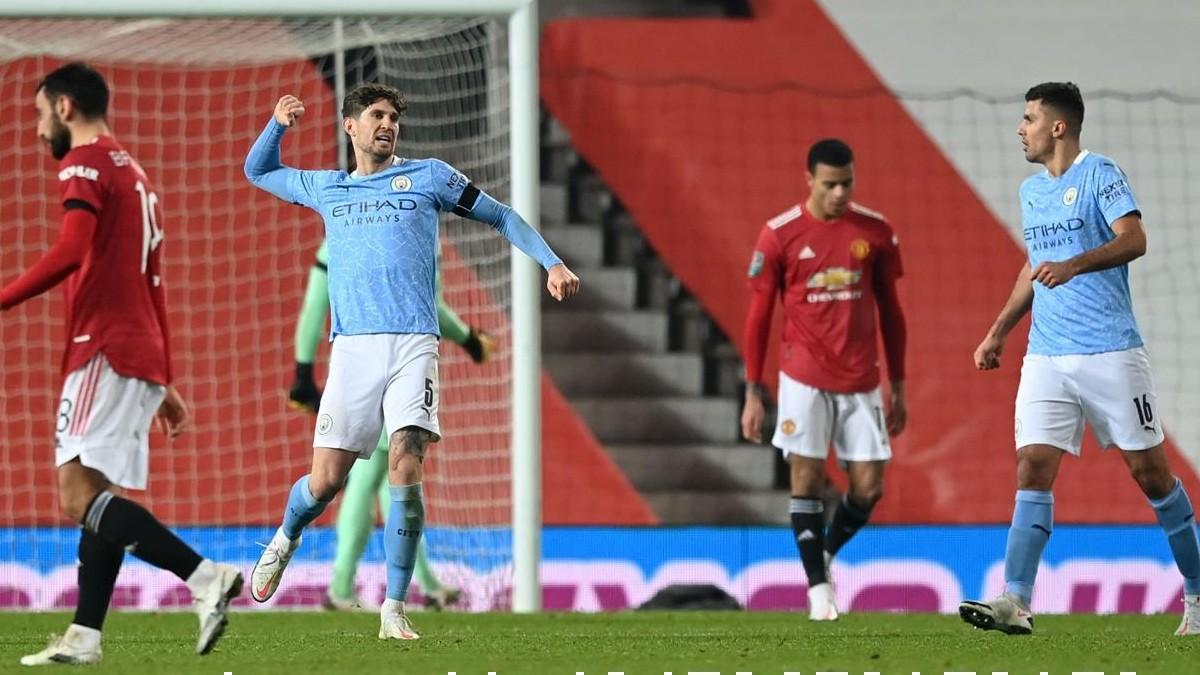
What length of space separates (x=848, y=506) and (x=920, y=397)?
365 cm

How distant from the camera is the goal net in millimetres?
9555

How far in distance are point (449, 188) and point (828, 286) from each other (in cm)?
203

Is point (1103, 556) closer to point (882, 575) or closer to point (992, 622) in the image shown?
point (882, 575)

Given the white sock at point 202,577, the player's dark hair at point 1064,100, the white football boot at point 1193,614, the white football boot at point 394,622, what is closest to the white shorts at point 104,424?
the white sock at point 202,577

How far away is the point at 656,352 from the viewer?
11578 millimetres

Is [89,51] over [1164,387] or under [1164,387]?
over

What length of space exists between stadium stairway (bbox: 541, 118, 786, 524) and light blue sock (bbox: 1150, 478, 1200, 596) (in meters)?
4.96

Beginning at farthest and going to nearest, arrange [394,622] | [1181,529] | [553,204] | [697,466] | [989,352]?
[553,204]
[697,466]
[1181,529]
[989,352]
[394,622]

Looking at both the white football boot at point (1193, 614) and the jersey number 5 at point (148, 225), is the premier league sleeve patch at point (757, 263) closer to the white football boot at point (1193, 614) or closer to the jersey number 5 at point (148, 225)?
the white football boot at point (1193, 614)

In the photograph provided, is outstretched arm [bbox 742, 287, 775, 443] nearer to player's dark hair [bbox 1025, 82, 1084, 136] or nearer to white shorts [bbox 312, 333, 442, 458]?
player's dark hair [bbox 1025, 82, 1084, 136]

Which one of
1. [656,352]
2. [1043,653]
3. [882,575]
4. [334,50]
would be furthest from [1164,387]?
[1043,653]

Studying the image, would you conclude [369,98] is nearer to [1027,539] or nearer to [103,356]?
[103,356]

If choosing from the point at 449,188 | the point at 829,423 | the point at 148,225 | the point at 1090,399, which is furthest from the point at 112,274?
the point at 829,423

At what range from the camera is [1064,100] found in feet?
19.6
